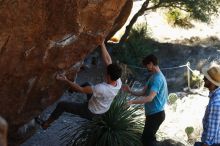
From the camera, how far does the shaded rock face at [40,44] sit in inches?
263

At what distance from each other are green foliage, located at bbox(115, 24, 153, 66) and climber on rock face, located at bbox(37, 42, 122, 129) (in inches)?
343

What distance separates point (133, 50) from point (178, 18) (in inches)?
216

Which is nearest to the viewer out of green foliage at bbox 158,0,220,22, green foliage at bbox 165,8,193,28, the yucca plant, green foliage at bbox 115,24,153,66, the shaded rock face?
the shaded rock face

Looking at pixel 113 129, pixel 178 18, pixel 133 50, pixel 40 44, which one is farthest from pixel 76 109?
pixel 178 18

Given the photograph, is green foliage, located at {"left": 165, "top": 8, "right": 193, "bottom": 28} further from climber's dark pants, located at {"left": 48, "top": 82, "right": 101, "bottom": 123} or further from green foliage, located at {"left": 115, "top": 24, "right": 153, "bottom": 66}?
climber's dark pants, located at {"left": 48, "top": 82, "right": 101, "bottom": 123}

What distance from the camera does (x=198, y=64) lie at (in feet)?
57.6

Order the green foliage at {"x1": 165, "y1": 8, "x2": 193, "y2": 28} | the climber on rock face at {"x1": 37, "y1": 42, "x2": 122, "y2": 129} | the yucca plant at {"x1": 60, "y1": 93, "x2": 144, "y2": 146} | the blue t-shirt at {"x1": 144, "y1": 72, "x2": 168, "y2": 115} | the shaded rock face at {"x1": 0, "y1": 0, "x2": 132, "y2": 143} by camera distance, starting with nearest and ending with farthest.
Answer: the shaded rock face at {"x1": 0, "y1": 0, "x2": 132, "y2": 143} < the climber on rock face at {"x1": 37, "y1": 42, "x2": 122, "y2": 129} < the blue t-shirt at {"x1": 144, "y1": 72, "x2": 168, "y2": 115} < the yucca plant at {"x1": 60, "y1": 93, "x2": 144, "y2": 146} < the green foliage at {"x1": 165, "y1": 8, "x2": 193, "y2": 28}

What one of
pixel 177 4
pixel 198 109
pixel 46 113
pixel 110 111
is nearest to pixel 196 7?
pixel 177 4

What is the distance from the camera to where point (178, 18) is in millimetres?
21844

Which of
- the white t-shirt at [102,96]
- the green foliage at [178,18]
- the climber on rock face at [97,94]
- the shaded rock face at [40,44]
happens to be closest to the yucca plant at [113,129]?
the climber on rock face at [97,94]

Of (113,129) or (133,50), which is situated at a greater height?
(113,129)

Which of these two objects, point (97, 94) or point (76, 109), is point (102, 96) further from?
point (76, 109)

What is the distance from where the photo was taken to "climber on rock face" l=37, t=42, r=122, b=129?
23.5 ft

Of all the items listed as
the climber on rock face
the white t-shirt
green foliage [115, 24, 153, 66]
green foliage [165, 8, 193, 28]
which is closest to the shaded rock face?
the climber on rock face
